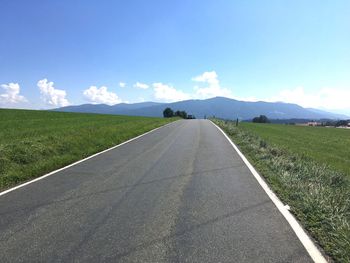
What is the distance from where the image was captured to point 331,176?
355 inches

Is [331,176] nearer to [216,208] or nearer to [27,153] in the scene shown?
[216,208]

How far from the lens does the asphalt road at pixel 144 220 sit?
4137mm

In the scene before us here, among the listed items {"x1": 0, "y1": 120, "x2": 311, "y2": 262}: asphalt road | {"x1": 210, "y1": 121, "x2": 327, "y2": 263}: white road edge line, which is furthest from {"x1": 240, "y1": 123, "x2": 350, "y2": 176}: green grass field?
{"x1": 0, "y1": 120, "x2": 311, "y2": 262}: asphalt road

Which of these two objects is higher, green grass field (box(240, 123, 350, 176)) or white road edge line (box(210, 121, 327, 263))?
white road edge line (box(210, 121, 327, 263))

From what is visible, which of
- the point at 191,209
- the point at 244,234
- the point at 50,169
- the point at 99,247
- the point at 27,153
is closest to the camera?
the point at 99,247

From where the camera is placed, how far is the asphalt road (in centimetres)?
414

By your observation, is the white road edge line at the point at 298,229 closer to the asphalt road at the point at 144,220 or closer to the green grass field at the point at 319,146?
the asphalt road at the point at 144,220

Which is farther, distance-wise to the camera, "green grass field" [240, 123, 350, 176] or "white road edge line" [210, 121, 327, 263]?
"green grass field" [240, 123, 350, 176]

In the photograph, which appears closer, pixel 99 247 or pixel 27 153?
pixel 99 247

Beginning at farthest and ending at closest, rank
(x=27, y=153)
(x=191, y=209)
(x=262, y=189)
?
(x=27, y=153) < (x=262, y=189) < (x=191, y=209)

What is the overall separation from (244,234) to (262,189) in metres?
2.97

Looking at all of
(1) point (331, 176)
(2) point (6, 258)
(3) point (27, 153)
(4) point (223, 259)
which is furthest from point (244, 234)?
(3) point (27, 153)

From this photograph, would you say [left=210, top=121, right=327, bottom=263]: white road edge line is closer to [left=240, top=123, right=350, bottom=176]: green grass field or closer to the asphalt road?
the asphalt road

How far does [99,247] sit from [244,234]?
2.09 meters
